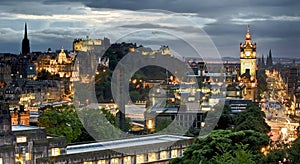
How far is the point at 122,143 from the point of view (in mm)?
25188

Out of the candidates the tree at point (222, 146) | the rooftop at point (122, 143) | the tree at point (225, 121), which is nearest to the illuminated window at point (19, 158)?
the rooftop at point (122, 143)

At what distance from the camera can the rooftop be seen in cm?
2367

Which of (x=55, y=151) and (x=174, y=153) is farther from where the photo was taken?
(x=174, y=153)

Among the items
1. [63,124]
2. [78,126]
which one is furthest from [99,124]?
[63,124]

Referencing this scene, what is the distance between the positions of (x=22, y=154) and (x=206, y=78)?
196 ft

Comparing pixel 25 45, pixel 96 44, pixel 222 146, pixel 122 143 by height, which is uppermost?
pixel 25 45

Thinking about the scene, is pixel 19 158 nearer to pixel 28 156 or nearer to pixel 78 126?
pixel 28 156

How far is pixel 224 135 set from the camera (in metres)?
19.6

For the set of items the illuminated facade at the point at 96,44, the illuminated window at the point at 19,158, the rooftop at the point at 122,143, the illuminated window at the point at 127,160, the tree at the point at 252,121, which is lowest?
the illuminated window at the point at 127,160

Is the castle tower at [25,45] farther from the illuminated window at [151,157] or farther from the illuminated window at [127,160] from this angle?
the illuminated window at [127,160]

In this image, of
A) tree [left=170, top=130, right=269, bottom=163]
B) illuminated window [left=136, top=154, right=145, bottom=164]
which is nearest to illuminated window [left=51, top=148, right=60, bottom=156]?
illuminated window [left=136, top=154, right=145, bottom=164]

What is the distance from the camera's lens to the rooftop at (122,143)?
2367 centimetres

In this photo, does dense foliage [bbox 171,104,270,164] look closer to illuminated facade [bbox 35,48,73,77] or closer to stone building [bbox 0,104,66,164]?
stone building [bbox 0,104,66,164]

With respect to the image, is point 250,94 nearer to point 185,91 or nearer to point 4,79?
point 185,91
